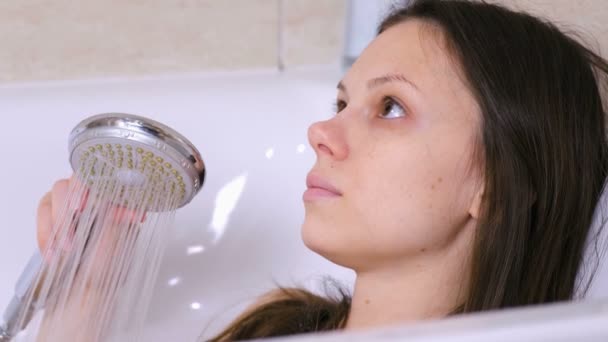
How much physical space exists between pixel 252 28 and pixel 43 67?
1.06 ft

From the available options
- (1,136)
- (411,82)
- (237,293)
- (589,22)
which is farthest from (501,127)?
(1,136)

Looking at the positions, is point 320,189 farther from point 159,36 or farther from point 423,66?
point 159,36

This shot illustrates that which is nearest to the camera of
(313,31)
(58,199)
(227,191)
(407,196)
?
(407,196)

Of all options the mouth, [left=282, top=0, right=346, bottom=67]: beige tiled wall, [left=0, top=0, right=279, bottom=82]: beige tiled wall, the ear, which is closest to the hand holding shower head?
the mouth

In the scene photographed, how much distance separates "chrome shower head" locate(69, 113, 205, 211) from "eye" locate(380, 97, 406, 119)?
174 millimetres

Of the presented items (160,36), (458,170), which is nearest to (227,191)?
(160,36)

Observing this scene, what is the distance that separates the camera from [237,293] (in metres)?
1.19

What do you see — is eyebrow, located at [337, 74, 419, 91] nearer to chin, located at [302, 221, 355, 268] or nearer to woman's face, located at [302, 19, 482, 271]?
woman's face, located at [302, 19, 482, 271]

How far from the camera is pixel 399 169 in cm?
71

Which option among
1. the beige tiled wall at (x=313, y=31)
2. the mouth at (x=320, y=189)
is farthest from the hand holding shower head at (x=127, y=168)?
the beige tiled wall at (x=313, y=31)

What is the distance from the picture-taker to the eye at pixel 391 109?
0.73 meters

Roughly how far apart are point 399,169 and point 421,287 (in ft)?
0.37

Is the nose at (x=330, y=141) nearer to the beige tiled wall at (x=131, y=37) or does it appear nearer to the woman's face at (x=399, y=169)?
the woman's face at (x=399, y=169)

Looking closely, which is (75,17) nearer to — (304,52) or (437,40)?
(304,52)
